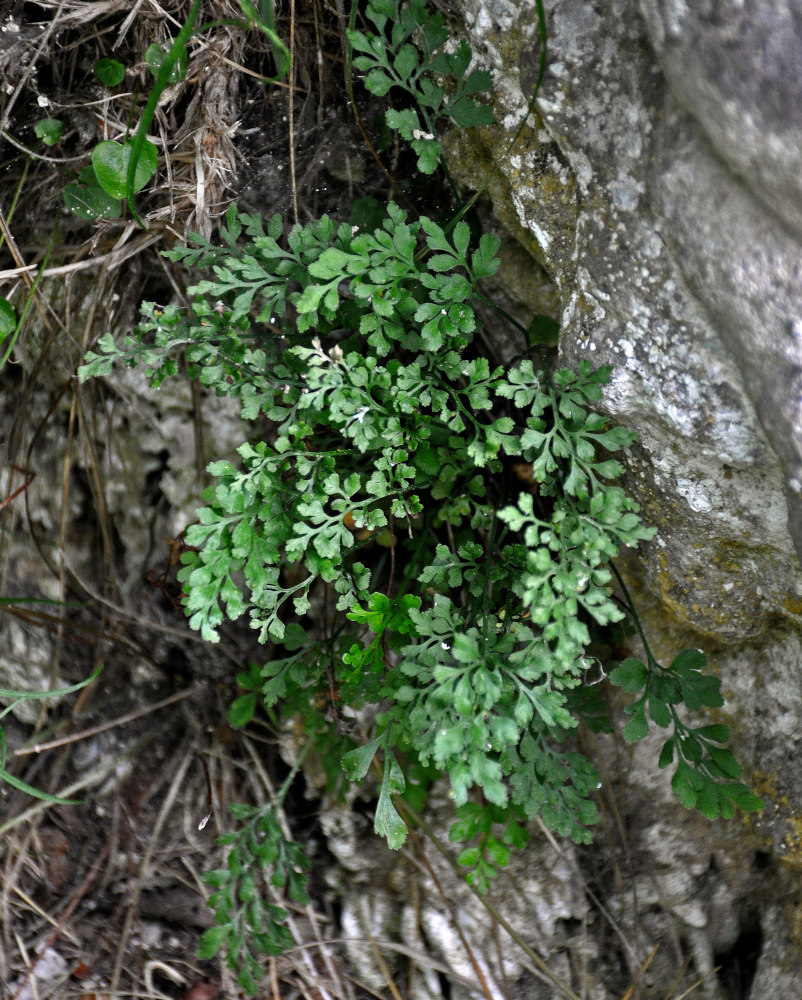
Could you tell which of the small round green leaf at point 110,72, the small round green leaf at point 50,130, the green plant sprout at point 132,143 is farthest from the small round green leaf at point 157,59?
the small round green leaf at point 50,130

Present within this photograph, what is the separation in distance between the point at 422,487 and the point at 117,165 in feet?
3.78

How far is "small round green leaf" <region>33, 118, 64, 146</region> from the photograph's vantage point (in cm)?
220

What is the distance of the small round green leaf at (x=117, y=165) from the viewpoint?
1.96 m

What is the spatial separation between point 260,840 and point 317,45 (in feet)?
7.65

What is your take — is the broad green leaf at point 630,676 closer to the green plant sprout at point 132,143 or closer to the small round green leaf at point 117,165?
the green plant sprout at point 132,143

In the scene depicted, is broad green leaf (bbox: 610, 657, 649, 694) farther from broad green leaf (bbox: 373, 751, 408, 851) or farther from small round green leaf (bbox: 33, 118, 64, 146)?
small round green leaf (bbox: 33, 118, 64, 146)

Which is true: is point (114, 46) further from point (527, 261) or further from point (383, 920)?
point (383, 920)

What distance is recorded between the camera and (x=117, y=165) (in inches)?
77.4

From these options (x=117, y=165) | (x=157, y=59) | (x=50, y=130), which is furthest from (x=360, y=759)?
(x=50, y=130)

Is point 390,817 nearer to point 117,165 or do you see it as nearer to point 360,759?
point 360,759

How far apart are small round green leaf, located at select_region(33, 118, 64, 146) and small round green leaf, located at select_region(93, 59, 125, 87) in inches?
8.5

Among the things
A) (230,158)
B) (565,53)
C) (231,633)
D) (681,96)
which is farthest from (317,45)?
(231,633)

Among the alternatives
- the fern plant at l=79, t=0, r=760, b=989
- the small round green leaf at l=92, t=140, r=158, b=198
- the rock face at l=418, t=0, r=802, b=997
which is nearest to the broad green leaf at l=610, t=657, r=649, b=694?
the fern plant at l=79, t=0, r=760, b=989

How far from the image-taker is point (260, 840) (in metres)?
2.37
